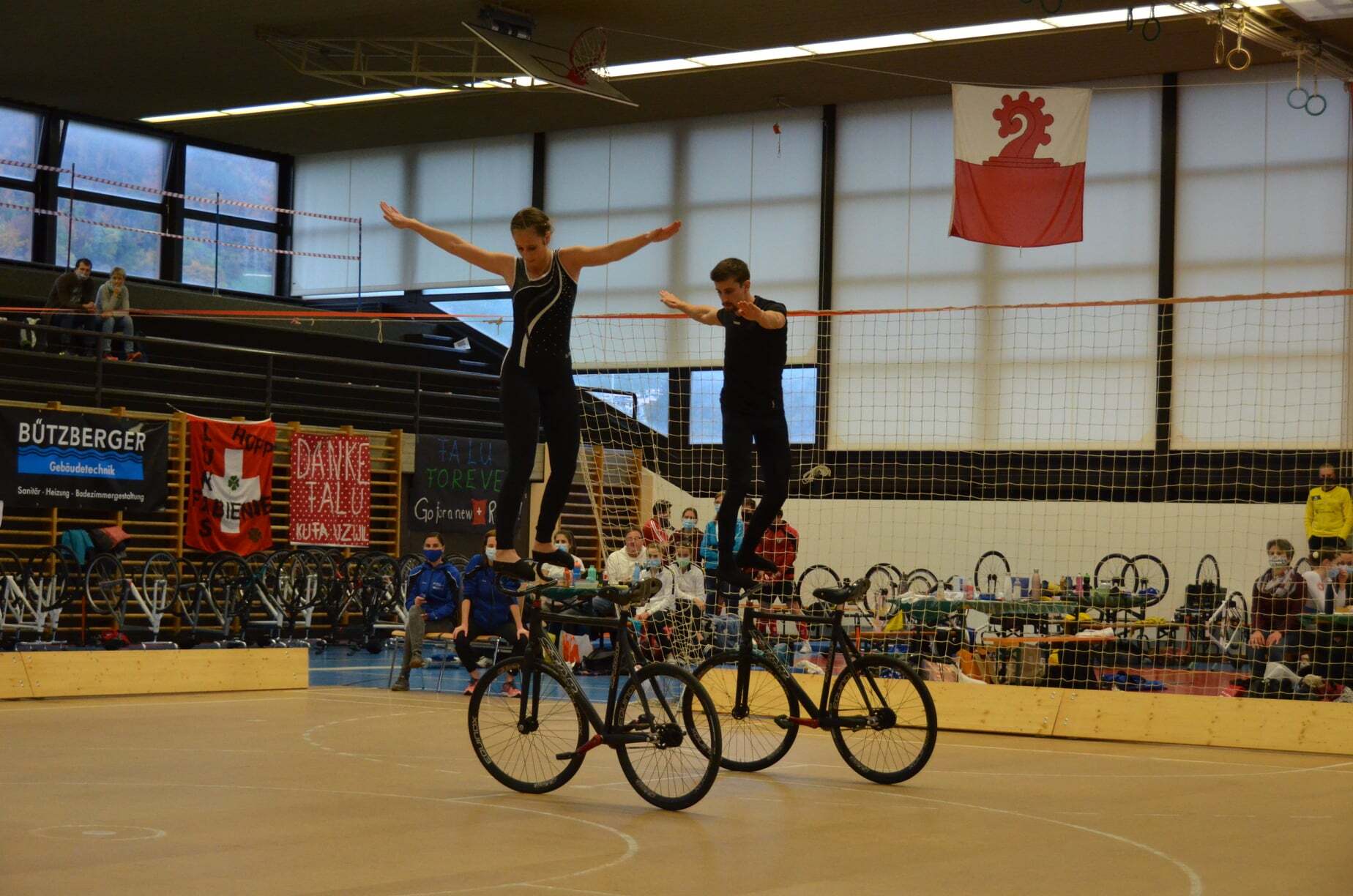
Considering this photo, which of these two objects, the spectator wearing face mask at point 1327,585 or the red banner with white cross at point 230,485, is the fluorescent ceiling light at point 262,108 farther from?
the spectator wearing face mask at point 1327,585

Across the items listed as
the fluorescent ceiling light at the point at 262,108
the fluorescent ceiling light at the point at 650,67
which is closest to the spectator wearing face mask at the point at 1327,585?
the fluorescent ceiling light at the point at 650,67

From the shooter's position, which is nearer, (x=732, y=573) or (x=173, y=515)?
(x=732, y=573)

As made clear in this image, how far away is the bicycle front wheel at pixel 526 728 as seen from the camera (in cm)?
638

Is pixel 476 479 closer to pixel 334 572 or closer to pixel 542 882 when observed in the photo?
pixel 334 572

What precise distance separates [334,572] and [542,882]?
11.1 meters

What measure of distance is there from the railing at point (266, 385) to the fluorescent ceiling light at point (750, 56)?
4737 millimetres

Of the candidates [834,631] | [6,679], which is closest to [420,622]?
[6,679]

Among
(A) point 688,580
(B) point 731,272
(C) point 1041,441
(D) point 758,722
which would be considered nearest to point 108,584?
(A) point 688,580

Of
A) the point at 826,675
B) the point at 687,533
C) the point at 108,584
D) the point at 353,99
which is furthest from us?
the point at 353,99

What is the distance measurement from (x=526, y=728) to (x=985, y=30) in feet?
41.0

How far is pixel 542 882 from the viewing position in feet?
14.5

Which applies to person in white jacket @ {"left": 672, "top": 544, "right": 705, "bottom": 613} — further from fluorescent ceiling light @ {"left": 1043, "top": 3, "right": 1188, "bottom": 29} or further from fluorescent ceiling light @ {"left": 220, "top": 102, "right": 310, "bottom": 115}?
fluorescent ceiling light @ {"left": 220, "top": 102, "right": 310, "bottom": 115}

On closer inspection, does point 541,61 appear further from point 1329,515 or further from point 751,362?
point 751,362

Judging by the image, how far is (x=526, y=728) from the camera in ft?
21.0
